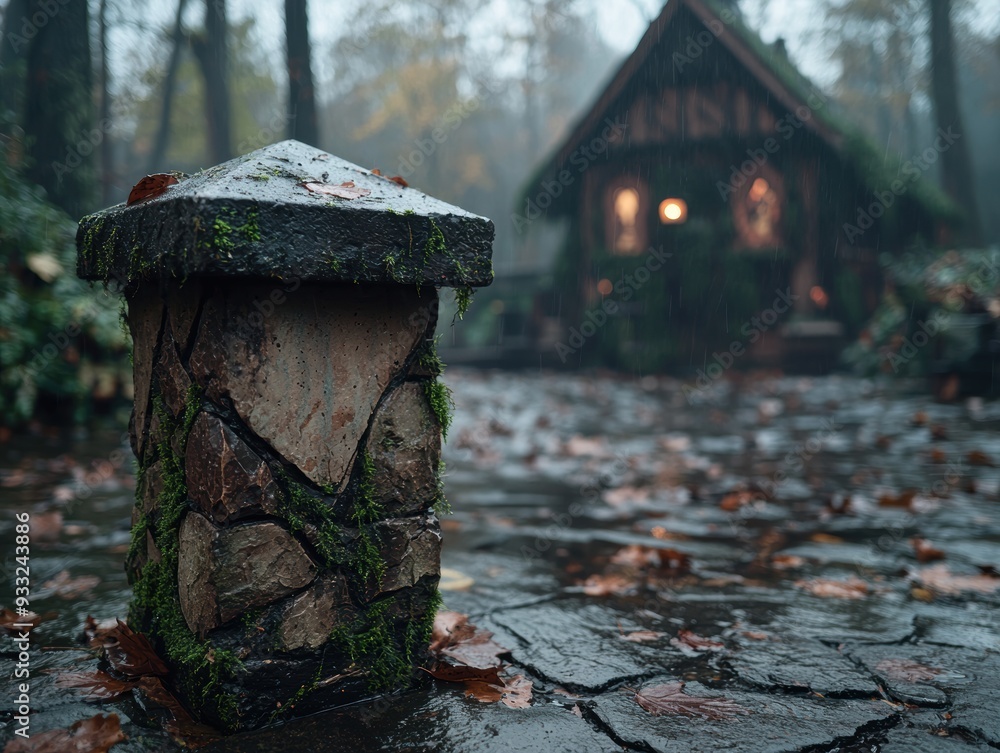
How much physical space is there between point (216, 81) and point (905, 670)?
49.0 feet

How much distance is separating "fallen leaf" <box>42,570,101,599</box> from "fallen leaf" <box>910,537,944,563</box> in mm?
3105

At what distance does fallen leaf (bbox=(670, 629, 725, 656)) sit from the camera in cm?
204

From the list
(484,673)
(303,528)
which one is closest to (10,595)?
(303,528)

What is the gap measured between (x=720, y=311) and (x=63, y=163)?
10.2 metres

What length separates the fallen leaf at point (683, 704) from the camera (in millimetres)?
1651

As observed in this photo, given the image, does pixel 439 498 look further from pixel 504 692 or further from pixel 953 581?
pixel 953 581

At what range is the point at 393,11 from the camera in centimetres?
2706

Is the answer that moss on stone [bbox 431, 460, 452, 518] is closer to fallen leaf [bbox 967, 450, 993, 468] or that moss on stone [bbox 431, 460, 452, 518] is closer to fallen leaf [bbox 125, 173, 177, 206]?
fallen leaf [bbox 125, 173, 177, 206]

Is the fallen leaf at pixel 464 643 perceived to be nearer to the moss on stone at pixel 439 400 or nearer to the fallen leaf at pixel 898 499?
the moss on stone at pixel 439 400

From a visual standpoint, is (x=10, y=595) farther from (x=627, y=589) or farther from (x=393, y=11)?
(x=393, y=11)

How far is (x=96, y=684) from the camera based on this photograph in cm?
168

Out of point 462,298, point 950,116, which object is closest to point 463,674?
point 462,298

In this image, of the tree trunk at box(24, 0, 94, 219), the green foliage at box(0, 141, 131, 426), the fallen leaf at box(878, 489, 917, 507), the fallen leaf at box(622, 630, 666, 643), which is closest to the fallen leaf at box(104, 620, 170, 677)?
the fallen leaf at box(622, 630, 666, 643)

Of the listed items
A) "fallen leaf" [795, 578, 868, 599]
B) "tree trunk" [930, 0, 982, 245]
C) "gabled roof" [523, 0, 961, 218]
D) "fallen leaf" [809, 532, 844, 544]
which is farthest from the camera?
"tree trunk" [930, 0, 982, 245]
